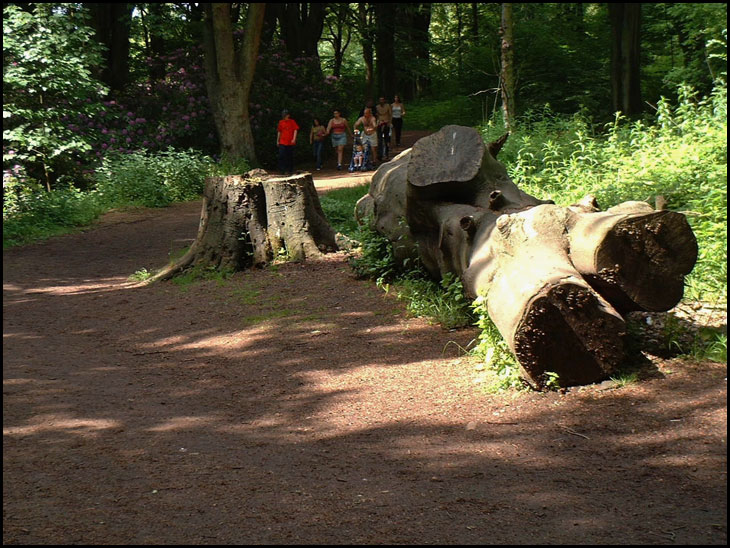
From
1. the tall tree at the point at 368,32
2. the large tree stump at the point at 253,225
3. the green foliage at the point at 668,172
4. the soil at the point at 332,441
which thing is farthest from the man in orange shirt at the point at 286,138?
the soil at the point at 332,441

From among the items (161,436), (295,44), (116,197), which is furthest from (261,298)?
(295,44)

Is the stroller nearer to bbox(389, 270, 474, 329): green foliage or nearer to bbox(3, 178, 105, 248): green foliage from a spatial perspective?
bbox(3, 178, 105, 248): green foliage

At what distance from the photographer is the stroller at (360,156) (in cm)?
2231

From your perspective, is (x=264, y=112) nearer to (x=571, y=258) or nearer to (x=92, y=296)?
(x=92, y=296)

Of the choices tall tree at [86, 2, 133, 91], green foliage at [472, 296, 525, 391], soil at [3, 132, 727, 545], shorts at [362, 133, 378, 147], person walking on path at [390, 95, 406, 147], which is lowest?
soil at [3, 132, 727, 545]

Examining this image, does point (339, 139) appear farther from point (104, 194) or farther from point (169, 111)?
point (104, 194)

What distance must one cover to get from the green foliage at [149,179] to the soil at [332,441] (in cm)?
1028

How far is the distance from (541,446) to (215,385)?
2.72 m

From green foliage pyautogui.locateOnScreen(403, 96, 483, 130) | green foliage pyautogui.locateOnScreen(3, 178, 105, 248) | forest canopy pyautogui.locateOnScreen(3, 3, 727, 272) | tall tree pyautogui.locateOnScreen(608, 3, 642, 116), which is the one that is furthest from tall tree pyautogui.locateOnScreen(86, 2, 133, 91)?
tall tree pyautogui.locateOnScreen(608, 3, 642, 116)

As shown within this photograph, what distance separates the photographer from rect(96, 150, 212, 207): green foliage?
59.2 ft

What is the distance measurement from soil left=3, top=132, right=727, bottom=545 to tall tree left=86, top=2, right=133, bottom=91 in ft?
63.8

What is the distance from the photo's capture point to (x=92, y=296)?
975 cm

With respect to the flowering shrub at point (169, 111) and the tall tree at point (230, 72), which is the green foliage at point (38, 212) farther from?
the tall tree at point (230, 72)

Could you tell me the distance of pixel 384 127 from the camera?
23328mm
